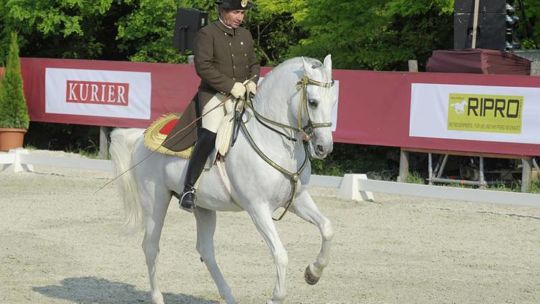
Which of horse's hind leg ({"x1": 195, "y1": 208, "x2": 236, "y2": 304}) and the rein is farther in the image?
horse's hind leg ({"x1": 195, "y1": 208, "x2": 236, "y2": 304})

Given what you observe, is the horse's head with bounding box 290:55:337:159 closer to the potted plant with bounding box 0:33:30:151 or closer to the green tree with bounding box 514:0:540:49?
the green tree with bounding box 514:0:540:49

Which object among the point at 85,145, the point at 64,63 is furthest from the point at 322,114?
the point at 85,145

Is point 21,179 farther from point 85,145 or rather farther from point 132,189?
point 132,189

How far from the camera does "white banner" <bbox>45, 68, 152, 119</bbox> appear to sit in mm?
21266

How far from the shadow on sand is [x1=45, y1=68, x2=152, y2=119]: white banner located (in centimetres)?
1073

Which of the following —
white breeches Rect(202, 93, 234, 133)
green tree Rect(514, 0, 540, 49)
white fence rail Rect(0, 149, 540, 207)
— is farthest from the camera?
green tree Rect(514, 0, 540, 49)

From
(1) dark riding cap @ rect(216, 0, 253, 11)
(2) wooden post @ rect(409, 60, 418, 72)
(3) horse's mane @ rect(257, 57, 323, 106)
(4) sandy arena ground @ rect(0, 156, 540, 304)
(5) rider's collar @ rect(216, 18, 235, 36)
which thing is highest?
(1) dark riding cap @ rect(216, 0, 253, 11)

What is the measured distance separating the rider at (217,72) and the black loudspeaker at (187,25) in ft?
34.0

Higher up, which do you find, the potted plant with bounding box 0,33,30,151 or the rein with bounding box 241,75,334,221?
the rein with bounding box 241,75,334,221

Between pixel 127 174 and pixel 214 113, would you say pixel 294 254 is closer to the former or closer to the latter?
pixel 127 174

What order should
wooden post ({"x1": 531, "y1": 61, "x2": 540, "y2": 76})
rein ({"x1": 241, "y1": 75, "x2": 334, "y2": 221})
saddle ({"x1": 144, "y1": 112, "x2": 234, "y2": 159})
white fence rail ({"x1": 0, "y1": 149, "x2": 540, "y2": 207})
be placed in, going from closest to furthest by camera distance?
rein ({"x1": 241, "y1": 75, "x2": 334, "y2": 221}), saddle ({"x1": 144, "y1": 112, "x2": 234, "y2": 159}), white fence rail ({"x1": 0, "y1": 149, "x2": 540, "y2": 207}), wooden post ({"x1": 531, "y1": 61, "x2": 540, "y2": 76})

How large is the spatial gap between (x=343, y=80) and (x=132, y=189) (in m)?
9.38

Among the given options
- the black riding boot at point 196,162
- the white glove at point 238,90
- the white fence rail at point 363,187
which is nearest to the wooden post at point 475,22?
the white fence rail at point 363,187

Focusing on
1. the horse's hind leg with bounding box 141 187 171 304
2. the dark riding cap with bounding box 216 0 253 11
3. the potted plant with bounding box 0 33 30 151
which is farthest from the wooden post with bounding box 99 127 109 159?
the dark riding cap with bounding box 216 0 253 11
